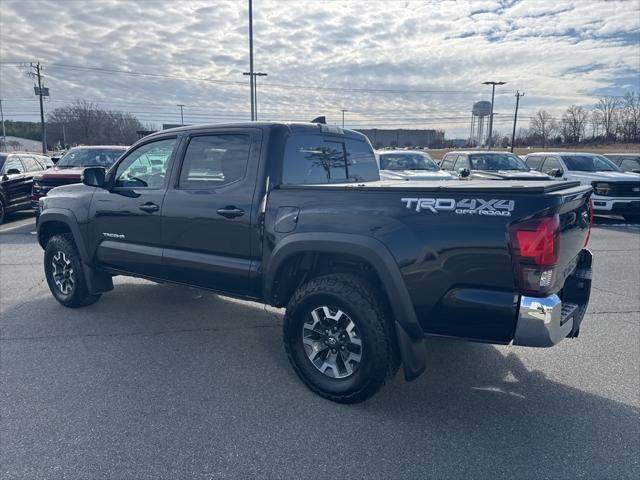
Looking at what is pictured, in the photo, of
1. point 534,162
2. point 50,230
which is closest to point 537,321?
point 50,230

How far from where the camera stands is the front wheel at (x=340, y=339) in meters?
3.06

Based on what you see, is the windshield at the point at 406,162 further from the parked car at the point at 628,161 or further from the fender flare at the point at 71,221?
the fender flare at the point at 71,221

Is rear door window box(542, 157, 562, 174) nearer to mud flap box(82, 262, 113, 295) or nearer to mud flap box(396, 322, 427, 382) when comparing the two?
mud flap box(396, 322, 427, 382)

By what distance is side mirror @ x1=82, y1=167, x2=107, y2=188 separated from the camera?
4.50 metres

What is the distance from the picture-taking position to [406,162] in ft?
43.0

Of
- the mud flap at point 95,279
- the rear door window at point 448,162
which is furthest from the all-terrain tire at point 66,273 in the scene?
the rear door window at point 448,162

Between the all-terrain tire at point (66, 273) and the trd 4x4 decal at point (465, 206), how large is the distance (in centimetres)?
384

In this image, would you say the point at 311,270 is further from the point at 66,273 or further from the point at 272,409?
the point at 66,273

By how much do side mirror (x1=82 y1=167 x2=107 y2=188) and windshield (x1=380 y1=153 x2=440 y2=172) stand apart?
9.11m

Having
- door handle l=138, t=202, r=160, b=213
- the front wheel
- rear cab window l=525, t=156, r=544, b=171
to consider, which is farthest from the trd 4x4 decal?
rear cab window l=525, t=156, r=544, b=171

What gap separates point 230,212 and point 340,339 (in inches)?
51.6

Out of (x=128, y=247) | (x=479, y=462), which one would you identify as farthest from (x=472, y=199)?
(x=128, y=247)

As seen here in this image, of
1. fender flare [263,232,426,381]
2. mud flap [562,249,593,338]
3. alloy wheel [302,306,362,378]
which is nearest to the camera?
fender flare [263,232,426,381]

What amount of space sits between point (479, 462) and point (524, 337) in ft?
2.48
